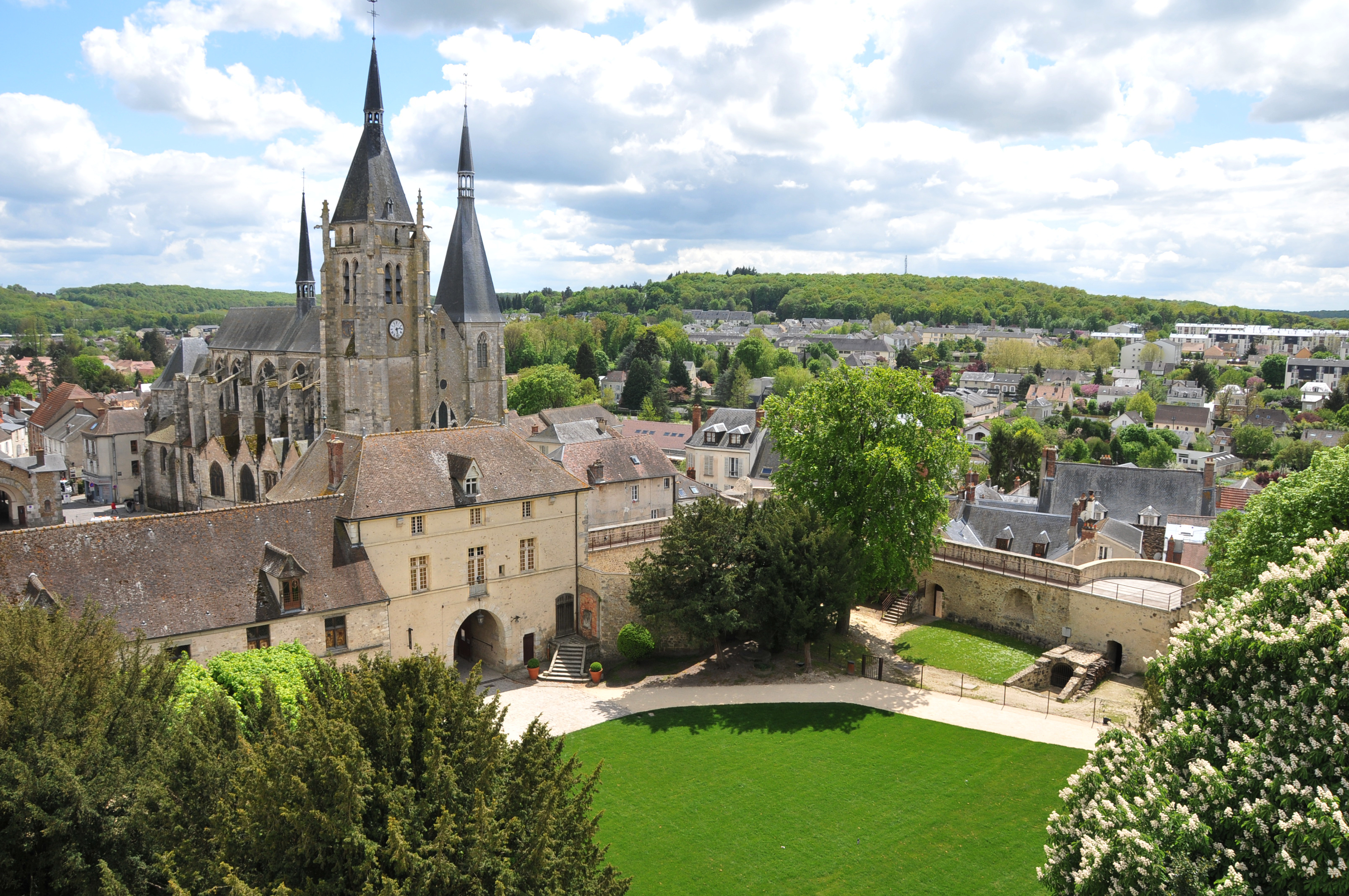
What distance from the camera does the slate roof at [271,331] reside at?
56875mm

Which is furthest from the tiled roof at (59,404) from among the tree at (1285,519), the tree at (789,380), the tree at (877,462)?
the tree at (1285,519)

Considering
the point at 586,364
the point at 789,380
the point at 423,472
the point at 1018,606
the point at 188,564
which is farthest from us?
the point at 586,364

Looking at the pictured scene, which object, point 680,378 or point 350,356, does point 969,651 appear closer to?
point 350,356

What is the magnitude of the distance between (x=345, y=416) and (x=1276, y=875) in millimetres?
46237

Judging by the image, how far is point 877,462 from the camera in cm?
3331

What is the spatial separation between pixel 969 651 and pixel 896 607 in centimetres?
480

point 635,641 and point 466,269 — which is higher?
point 466,269

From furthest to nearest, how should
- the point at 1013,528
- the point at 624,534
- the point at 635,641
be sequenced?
the point at 1013,528
the point at 624,534
the point at 635,641

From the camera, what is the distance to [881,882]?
20.5 m

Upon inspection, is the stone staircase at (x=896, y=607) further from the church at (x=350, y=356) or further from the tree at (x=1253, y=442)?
the tree at (x=1253, y=442)

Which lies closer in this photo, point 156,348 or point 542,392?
point 542,392

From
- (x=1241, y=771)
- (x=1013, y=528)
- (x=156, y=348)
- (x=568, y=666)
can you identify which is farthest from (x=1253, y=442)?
(x=156, y=348)

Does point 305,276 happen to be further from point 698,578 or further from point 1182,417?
point 1182,417

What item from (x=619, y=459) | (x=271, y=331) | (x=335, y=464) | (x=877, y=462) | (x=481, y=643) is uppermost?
(x=271, y=331)
